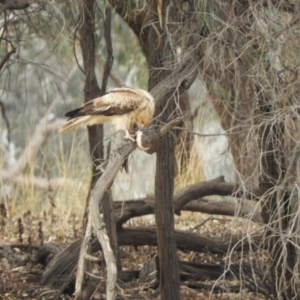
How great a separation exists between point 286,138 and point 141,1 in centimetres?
145

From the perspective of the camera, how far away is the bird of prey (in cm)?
569

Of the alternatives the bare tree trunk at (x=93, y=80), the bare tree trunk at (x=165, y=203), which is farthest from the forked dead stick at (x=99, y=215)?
the bare tree trunk at (x=93, y=80)

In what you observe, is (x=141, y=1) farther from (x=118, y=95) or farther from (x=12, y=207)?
(x=12, y=207)

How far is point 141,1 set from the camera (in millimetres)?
5805

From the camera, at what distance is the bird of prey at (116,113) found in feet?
18.7

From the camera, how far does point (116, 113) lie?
5770mm

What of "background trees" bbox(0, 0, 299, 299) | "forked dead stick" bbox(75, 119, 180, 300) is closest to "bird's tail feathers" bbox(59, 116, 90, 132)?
"background trees" bbox(0, 0, 299, 299)

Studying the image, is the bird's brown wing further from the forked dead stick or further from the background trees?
A: the forked dead stick

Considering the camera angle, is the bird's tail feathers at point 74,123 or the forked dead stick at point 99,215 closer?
the forked dead stick at point 99,215

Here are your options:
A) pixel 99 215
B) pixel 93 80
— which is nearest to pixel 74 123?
pixel 93 80

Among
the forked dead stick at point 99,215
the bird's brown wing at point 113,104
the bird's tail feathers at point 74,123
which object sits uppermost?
the bird's brown wing at point 113,104

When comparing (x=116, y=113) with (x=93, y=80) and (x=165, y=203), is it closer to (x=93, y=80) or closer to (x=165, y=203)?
(x=165, y=203)

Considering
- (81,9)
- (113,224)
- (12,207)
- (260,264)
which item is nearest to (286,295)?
(260,264)

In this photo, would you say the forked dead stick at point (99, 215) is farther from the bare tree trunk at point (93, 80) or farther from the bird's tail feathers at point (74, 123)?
the bare tree trunk at point (93, 80)
